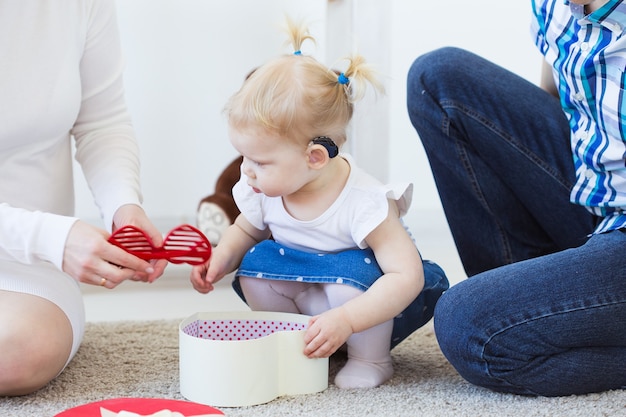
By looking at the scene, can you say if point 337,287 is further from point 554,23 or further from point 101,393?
point 554,23

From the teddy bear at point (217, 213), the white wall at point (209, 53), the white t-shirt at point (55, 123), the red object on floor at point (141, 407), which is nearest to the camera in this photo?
the red object on floor at point (141, 407)

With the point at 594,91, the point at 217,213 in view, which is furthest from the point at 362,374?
the point at 217,213

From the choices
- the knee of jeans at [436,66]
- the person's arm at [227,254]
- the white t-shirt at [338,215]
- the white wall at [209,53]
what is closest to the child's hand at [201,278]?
the person's arm at [227,254]

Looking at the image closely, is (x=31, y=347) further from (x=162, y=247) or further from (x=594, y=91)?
(x=594, y=91)

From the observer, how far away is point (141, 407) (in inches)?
40.1

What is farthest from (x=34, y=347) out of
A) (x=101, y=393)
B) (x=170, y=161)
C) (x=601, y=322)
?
(x=170, y=161)

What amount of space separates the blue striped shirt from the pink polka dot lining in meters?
0.49

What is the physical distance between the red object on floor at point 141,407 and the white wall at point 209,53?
1340 millimetres

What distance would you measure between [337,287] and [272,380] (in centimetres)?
16

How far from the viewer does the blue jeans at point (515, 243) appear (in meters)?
1.11

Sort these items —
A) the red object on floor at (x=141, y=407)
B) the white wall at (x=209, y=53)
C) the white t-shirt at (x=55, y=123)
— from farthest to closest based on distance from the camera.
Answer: the white wall at (x=209, y=53) < the white t-shirt at (x=55, y=123) < the red object on floor at (x=141, y=407)

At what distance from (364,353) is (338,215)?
20cm

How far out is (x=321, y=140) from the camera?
3.86ft

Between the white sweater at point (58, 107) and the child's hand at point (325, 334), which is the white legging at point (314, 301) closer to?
the child's hand at point (325, 334)
